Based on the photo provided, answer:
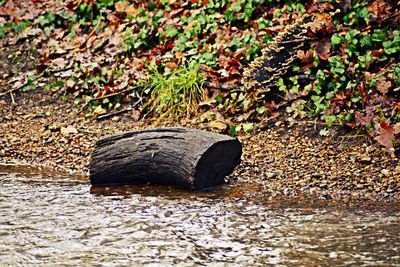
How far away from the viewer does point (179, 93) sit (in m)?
8.20

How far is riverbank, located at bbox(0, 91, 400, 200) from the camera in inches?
244

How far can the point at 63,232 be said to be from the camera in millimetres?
5102

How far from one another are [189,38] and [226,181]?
9.90ft

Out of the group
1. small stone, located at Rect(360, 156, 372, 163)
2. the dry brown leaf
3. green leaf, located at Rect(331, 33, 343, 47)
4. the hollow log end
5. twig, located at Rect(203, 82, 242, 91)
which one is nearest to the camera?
the hollow log end

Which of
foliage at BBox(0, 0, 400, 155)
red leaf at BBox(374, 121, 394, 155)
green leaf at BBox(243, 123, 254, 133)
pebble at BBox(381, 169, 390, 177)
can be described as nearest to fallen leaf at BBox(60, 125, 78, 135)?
foliage at BBox(0, 0, 400, 155)

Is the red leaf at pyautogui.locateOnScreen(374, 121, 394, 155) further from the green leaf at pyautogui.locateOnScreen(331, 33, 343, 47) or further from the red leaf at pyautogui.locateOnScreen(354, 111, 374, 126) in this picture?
the green leaf at pyautogui.locateOnScreen(331, 33, 343, 47)

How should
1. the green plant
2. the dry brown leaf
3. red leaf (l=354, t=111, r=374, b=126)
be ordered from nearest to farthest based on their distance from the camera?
red leaf (l=354, t=111, r=374, b=126)
the dry brown leaf
the green plant

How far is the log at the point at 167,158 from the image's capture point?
19.8 feet

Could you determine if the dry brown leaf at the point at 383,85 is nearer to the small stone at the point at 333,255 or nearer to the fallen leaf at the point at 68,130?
the small stone at the point at 333,255

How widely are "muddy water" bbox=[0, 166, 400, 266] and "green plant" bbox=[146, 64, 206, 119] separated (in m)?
1.90

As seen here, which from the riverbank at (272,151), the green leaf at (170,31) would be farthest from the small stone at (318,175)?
the green leaf at (170,31)

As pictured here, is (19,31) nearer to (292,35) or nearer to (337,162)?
(292,35)

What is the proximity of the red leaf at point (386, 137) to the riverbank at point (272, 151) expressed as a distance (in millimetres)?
91

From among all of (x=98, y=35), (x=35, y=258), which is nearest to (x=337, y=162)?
(x=35, y=258)
